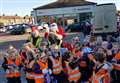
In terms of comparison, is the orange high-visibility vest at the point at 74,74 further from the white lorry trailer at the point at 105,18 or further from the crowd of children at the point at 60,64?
the white lorry trailer at the point at 105,18

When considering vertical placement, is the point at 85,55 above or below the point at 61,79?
above

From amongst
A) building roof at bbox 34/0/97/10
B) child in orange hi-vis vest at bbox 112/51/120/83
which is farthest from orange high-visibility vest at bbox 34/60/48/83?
building roof at bbox 34/0/97/10

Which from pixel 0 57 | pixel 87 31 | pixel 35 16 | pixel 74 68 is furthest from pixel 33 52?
pixel 35 16

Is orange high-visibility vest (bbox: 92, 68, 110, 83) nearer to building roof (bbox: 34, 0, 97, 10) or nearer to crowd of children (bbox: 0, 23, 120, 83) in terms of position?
crowd of children (bbox: 0, 23, 120, 83)

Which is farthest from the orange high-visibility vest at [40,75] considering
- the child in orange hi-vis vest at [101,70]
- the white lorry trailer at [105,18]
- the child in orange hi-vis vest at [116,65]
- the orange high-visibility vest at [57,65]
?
the white lorry trailer at [105,18]

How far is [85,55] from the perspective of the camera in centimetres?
1095

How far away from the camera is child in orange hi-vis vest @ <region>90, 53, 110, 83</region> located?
30.7ft

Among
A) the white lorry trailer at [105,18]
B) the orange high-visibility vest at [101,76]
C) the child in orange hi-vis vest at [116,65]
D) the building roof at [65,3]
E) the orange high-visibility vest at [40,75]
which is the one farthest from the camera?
the building roof at [65,3]

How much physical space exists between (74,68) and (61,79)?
873mm

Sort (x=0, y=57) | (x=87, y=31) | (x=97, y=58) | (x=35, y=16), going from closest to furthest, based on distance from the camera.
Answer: (x=97, y=58)
(x=0, y=57)
(x=87, y=31)
(x=35, y=16)

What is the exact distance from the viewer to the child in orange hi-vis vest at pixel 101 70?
937cm

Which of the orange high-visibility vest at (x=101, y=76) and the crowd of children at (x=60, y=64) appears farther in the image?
the crowd of children at (x=60, y=64)

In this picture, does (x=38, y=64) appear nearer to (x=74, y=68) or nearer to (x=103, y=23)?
(x=74, y=68)

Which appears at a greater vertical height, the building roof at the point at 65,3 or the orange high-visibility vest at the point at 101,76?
the orange high-visibility vest at the point at 101,76
